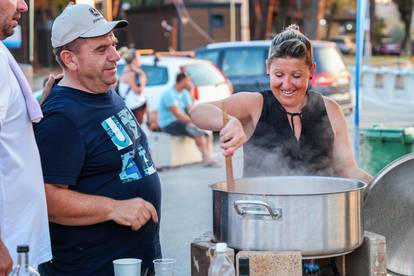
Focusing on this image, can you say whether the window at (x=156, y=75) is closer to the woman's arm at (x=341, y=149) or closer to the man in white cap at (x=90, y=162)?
the woman's arm at (x=341, y=149)

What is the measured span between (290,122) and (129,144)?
770mm

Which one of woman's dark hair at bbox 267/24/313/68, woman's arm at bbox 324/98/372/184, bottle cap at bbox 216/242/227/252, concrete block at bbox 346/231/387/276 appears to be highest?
woman's dark hair at bbox 267/24/313/68

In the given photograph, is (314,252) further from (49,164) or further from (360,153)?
(360,153)

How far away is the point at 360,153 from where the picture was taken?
23.7 feet

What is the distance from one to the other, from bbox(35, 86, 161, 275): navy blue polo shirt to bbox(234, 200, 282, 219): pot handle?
60cm

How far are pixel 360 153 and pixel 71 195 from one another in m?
4.62

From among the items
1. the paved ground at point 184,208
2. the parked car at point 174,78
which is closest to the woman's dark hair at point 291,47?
the paved ground at point 184,208

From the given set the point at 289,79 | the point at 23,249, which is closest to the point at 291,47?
the point at 289,79

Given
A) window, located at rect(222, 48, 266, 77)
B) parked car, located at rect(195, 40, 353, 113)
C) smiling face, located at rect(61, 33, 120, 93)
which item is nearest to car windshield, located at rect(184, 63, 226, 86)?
parked car, located at rect(195, 40, 353, 113)

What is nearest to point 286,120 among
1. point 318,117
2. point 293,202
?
point 318,117

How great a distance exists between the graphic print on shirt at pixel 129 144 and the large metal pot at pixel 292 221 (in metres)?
0.45

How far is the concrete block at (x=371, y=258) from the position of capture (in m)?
3.01

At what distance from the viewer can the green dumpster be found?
624 cm

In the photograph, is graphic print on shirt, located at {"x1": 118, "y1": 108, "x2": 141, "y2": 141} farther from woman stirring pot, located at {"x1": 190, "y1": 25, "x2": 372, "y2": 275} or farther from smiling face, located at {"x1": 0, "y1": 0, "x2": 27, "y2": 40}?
smiling face, located at {"x1": 0, "y1": 0, "x2": 27, "y2": 40}
